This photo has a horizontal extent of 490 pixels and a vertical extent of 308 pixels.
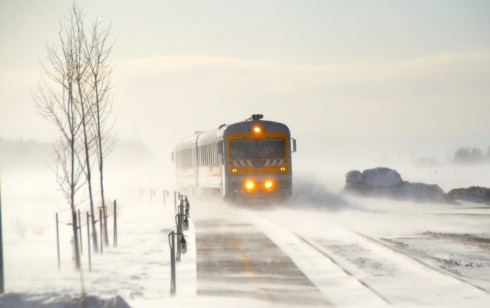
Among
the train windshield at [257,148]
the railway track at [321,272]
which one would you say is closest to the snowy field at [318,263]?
the railway track at [321,272]

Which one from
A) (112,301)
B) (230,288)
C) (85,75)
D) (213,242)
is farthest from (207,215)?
(112,301)

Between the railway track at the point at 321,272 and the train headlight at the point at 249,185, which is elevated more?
the train headlight at the point at 249,185

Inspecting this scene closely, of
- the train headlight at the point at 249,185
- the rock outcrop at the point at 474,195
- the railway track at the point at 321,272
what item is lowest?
the railway track at the point at 321,272

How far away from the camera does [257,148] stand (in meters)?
32.7

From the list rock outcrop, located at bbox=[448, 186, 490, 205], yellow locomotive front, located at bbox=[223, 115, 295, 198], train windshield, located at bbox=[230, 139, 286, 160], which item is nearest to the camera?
yellow locomotive front, located at bbox=[223, 115, 295, 198]

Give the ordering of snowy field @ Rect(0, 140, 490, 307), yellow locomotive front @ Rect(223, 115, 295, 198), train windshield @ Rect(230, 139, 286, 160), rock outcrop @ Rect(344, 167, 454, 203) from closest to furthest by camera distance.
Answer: snowy field @ Rect(0, 140, 490, 307)
yellow locomotive front @ Rect(223, 115, 295, 198)
train windshield @ Rect(230, 139, 286, 160)
rock outcrop @ Rect(344, 167, 454, 203)

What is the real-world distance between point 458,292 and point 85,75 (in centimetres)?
1140

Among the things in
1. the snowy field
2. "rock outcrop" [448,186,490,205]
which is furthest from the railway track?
"rock outcrop" [448,186,490,205]

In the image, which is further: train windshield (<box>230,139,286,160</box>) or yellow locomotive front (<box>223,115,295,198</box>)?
train windshield (<box>230,139,286,160</box>)

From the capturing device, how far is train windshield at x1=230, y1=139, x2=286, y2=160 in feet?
106

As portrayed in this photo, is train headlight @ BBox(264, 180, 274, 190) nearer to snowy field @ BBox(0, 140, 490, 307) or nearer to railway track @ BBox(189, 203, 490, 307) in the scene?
snowy field @ BBox(0, 140, 490, 307)

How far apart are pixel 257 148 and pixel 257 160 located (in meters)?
0.54

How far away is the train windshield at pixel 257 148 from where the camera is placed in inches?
1275

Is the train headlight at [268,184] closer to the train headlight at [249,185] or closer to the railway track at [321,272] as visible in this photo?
the train headlight at [249,185]
